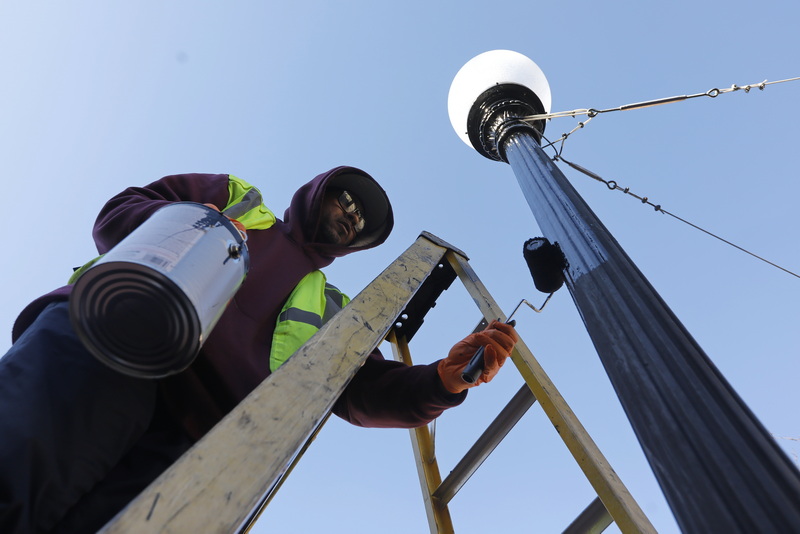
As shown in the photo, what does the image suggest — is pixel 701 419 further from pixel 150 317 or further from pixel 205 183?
pixel 205 183

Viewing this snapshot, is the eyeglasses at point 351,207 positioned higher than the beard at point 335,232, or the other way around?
the eyeglasses at point 351,207

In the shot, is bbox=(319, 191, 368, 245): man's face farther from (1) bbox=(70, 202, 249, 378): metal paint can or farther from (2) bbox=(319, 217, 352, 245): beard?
(1) bbox=(70, 202, 249, 378): metal paint can

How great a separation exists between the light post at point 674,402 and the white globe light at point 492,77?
77.3 inches

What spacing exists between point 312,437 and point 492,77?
3002mm

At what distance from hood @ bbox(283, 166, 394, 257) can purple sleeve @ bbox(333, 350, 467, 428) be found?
805 millimetres

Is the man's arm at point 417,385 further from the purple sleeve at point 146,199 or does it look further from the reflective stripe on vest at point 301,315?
the purple sleeve at point 146,199

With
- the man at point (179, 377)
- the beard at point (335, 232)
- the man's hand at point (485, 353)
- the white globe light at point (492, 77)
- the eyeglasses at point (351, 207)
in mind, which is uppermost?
the white globe light at point (492, 77)

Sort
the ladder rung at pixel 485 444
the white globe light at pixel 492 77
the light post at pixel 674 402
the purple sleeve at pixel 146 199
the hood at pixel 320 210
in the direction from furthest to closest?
1. the white globe light at pixel 492 77
2. the hood at pixel 320 210
3. the ladder rung at pixel 485 444
4. the purple sleeve at pixel 146 199
5. the light post at pixel 674 402

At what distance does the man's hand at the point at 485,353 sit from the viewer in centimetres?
216

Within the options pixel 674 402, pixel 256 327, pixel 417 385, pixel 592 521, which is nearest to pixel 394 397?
pixel 417 385

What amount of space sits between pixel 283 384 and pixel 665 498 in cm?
85

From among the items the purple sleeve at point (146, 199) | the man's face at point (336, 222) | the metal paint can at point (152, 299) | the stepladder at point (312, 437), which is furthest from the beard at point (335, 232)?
the metal paint can at point (152, 299)

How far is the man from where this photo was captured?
1362mm

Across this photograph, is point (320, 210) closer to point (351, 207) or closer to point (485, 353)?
point (351, 207)
